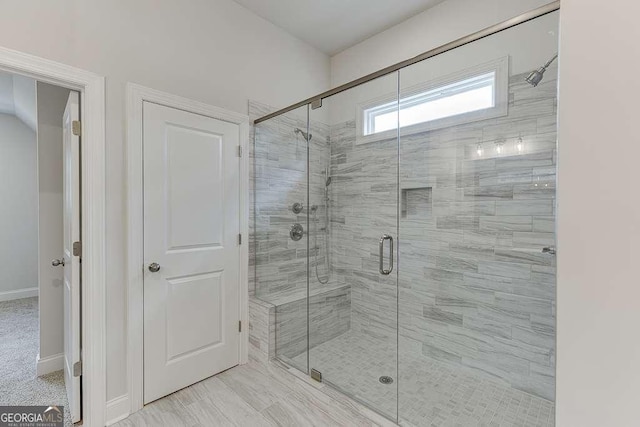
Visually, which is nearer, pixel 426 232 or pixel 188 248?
pixel 188 248

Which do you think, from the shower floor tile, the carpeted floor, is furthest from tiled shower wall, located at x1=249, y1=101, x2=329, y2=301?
the carpeted floor

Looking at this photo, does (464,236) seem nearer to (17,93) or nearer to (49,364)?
(49,364)

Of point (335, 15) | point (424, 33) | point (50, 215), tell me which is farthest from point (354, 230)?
point (50, 215)

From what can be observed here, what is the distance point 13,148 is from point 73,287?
4.10 meters

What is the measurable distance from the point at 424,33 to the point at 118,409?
140 inches

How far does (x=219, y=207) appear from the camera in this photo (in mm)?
2258

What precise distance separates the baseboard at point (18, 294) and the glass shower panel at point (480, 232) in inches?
206

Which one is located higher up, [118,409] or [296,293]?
[296,293]

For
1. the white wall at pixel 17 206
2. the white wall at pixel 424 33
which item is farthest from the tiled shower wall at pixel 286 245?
the white wall at pixel 17 206

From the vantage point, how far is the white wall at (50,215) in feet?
Answer: 7.32

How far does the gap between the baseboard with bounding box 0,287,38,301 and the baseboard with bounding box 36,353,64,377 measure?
2849mm

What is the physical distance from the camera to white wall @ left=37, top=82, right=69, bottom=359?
2.23 meters

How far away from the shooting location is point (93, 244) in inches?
67.1

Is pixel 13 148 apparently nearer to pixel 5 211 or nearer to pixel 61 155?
pixel 5 211
